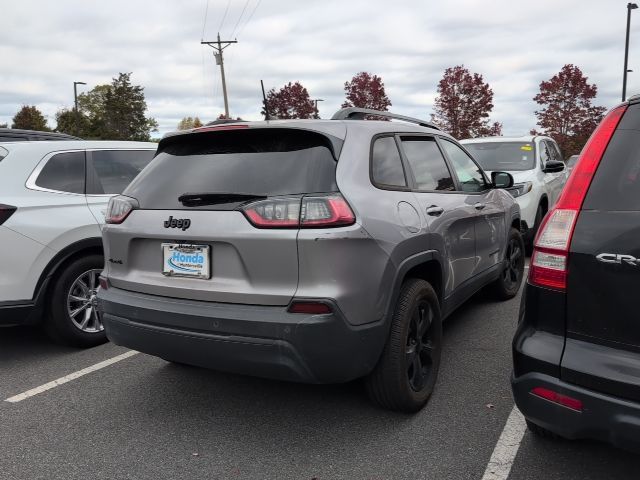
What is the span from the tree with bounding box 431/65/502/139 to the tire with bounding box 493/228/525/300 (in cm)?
3163

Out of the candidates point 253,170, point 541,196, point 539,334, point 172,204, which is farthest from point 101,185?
point 541,196

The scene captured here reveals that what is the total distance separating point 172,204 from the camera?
9.58 feet

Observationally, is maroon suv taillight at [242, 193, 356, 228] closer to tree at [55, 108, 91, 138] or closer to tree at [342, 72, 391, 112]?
tree at [342, 72, 391, 112]

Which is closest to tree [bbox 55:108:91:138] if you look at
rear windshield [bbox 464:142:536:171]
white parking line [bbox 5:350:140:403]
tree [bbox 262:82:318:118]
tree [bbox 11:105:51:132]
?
tree [bbox 11:105:51:132]

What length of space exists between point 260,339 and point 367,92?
42.5 m

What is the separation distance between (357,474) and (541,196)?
6256mm

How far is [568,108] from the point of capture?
32.7m

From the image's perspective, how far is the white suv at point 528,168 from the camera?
293 inches

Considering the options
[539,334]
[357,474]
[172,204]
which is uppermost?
[172,204]

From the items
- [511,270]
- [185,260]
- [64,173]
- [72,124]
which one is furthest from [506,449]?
[72,124]

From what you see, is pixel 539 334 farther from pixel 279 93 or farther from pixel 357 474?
pixel 279 93

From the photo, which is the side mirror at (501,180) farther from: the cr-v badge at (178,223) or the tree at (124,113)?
the tree at (124,113)

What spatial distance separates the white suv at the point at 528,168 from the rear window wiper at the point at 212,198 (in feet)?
17.5

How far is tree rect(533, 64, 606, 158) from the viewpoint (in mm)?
31859
